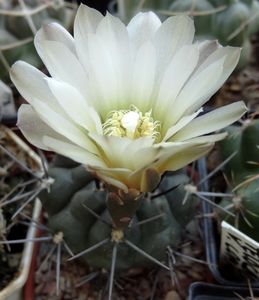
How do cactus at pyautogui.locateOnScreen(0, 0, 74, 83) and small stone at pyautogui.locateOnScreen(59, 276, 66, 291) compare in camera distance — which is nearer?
small stone at pyautogui.locateOnScreen(59, 276, 66, 291)

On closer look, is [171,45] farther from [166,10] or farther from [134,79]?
[166,10]

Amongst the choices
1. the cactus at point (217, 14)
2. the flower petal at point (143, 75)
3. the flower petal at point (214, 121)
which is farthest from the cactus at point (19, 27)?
the flower petal at point (214, 121)

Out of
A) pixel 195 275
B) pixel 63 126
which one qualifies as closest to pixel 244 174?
pixel 195 275

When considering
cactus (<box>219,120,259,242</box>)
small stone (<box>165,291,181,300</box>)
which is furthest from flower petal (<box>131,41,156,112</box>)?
small stone (<box>165,291,181,300</box>)

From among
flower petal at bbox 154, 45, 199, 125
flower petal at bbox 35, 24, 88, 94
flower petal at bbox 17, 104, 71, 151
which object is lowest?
flower petal at bbox 17, 104, 71, 151

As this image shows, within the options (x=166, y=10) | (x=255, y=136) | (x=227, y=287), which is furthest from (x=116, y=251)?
(x=166, y=10)

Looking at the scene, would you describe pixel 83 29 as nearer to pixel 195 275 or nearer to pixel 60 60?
pixel 60 60

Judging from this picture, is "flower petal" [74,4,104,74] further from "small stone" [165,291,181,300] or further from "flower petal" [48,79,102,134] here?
"small stone" [165,291,181,300]
